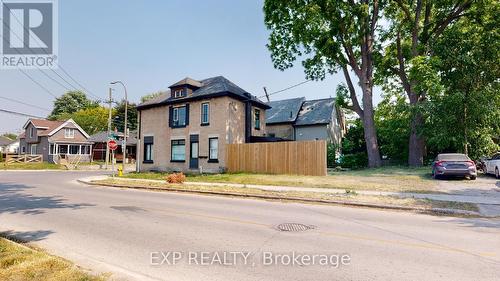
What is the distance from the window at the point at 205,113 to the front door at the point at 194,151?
4.96 ft

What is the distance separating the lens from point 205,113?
26.5 m

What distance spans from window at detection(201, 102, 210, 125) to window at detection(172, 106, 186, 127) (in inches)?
85.3

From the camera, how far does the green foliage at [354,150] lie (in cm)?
2853

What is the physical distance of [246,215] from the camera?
941 centimetres

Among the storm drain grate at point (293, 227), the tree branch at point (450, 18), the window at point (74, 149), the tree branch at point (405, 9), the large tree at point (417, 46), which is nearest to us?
the storm drain grate at point (293, 227)

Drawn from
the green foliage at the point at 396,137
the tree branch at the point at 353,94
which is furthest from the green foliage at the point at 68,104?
the green foliage at the point at 396,137

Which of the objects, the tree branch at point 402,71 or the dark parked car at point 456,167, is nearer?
the dark parked car at point 456,167

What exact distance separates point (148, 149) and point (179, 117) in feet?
16.4

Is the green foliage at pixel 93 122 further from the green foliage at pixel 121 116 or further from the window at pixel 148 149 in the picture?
the window at pixel 148 149

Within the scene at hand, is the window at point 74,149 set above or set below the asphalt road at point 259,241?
above

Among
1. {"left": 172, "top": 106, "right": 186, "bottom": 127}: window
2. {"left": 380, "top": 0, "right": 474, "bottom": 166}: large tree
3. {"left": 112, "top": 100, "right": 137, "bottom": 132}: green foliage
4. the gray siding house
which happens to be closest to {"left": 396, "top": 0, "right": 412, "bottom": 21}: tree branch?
{"left": 380, "top": 0, "right": 474, "bottom": 166}: large tree

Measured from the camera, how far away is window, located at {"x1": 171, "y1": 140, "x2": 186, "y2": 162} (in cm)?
2772

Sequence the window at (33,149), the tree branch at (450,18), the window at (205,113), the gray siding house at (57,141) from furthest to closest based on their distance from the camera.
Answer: the window at (33,149)
the gray siding house at (57,141)
the window at (205,113)
the tree branch at (450,18)

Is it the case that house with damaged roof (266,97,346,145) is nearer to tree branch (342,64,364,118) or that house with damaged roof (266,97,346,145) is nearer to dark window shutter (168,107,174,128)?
tree branch (342,64,364,118)
